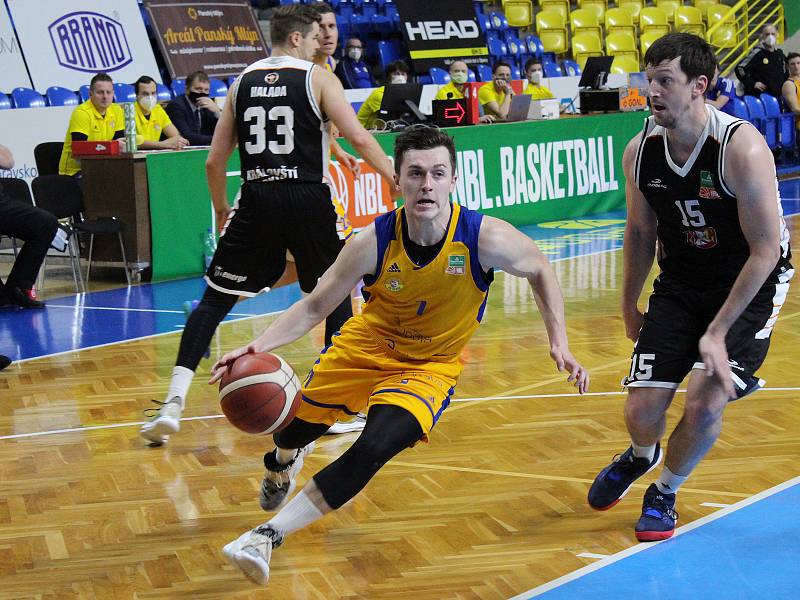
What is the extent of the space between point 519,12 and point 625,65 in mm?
2057

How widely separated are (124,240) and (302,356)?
327 cm

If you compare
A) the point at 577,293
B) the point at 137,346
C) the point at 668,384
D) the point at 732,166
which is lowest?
the point at 577,293

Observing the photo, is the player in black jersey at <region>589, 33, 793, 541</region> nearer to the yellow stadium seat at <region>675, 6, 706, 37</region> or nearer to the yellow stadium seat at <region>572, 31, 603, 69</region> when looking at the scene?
the yellow stadium seat at <region>572, 31, 603, 69</region>

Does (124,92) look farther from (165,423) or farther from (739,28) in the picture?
(739,28)

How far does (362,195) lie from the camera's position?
420 inches

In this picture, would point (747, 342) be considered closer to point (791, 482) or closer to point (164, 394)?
point (791, 482)

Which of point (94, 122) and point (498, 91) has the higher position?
point (94, 122)

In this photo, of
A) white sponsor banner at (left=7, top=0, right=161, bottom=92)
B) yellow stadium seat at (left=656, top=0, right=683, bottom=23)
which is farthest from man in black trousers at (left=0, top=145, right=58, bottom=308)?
yellow stadium seat at (left=656, top=0, right=683, bottom=23)

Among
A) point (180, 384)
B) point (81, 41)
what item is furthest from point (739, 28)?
point (180, 384)

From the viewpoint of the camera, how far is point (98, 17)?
1391 cm

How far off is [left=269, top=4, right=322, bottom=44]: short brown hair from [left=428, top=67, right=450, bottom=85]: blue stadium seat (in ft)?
39.2

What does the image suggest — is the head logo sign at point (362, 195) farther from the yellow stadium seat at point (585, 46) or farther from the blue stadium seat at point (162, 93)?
the yellow stadium seat at point (585, 46)

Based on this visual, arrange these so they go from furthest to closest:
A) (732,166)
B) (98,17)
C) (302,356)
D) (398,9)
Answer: (398,9) → (98,17) → (302,356) → (732,166)

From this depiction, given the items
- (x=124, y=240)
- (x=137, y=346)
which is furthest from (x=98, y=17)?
(x=137, y=346)
